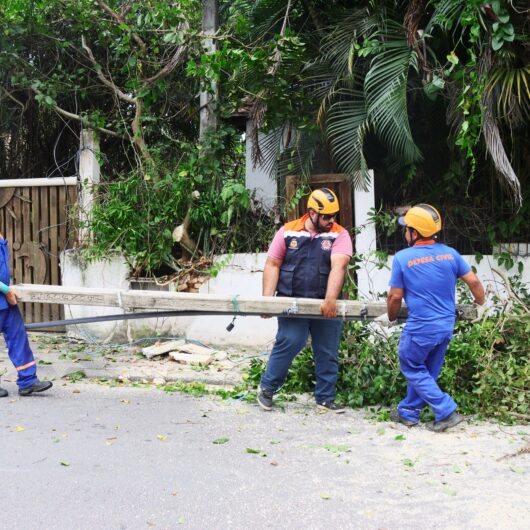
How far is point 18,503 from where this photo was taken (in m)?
3.48

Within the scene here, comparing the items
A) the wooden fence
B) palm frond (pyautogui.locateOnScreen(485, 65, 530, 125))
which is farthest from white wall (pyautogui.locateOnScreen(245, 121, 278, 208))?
palm frond (pyautogui.locateOnScreen(485, 65, 530, 125))

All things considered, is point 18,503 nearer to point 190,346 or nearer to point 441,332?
point 441,332

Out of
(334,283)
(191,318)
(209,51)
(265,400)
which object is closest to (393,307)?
(334,283)

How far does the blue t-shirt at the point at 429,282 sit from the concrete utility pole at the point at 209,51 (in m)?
4.25

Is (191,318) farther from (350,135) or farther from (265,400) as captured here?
(350,135)

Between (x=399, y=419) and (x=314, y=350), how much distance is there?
34.5 inches

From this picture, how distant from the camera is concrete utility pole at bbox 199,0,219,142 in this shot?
318 inches

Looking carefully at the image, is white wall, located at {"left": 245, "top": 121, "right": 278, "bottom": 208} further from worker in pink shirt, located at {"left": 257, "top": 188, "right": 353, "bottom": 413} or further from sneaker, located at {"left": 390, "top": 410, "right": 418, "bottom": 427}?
sneaker, located at {"left": 390, "top": 410, "right": 418, "bottom": 427}

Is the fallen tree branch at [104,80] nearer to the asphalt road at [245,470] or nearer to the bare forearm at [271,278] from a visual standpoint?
the bare forearm at [271,278]

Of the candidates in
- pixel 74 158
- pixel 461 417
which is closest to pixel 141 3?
pixel 74 158

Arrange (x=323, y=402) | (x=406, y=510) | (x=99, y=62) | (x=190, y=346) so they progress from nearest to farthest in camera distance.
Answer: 1. (x=406, y=510)
2. (x=323, y=402)
3. (x=190, y=346)
4. (x=99, y=62)

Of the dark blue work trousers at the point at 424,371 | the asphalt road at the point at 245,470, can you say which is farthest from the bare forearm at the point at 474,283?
the asphalt road at the point at 245,470

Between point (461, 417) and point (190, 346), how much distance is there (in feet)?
12.1

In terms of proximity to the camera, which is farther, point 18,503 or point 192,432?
point 192,432
